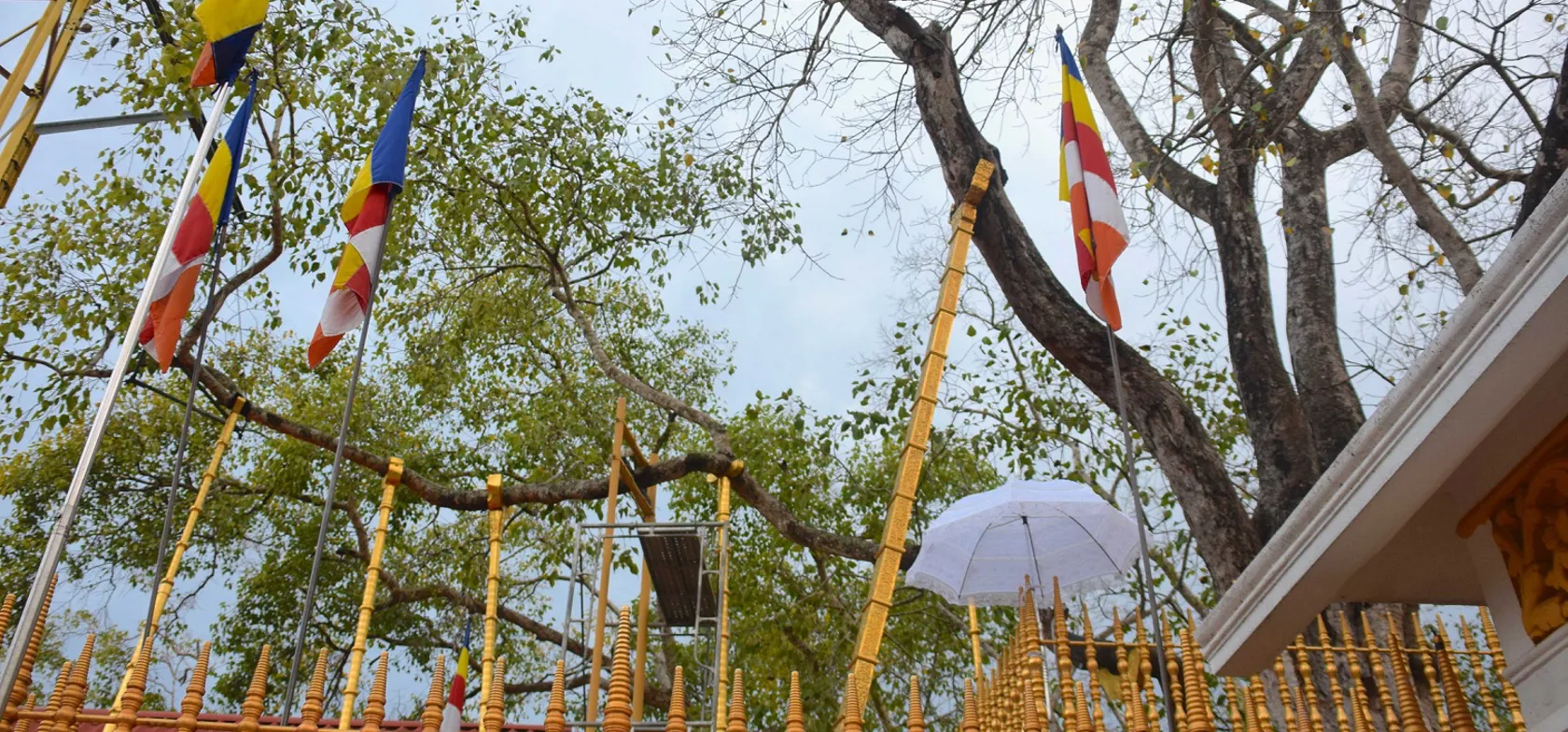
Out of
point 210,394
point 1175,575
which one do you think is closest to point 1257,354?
point 1175,575

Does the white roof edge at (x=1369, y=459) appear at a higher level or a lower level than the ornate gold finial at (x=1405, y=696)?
higher

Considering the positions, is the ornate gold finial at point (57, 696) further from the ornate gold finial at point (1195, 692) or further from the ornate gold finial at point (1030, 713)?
the ornate gold finial at point (1195, 692)

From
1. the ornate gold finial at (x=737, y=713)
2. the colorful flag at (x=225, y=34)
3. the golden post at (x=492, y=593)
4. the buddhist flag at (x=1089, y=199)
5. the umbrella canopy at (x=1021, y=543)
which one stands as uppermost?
the colorful flag at (x=225, y=34)

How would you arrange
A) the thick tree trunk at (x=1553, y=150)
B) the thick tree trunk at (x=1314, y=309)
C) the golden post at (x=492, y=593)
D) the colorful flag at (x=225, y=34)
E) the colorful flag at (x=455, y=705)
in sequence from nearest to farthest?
1. the golden post at (x=492, y=593)
2. the colorful flag at (x=455, y=705)
3. the thick tree trunk at (x=1553, y=150)
4. the colorful flag at (x=225, y=34)
5. the thick tree trunk at (x=1314, y=309)

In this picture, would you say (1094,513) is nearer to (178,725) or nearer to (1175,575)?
(1175,575)

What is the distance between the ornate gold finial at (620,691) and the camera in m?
3.20

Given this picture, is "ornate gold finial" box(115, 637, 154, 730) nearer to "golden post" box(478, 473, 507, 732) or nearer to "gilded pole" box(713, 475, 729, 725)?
"golden post" box(478, 473, 507, 732)

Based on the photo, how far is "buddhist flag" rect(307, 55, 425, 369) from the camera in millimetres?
5551

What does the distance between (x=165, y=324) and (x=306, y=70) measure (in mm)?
4622

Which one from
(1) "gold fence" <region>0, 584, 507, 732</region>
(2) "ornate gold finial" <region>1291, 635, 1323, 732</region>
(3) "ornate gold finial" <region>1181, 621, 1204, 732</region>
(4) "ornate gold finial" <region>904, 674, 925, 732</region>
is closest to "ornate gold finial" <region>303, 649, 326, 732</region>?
(1) "gold fence" <region>0, 584, 507, 732</region>

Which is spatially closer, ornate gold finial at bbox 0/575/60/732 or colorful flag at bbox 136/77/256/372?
ornate gold finial at bbox 0/575/60/732

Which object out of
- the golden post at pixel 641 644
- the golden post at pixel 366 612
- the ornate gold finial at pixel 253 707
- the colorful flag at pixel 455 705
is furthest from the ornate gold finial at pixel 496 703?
the golden post at pixel 641 644

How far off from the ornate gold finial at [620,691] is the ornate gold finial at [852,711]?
0.64 m

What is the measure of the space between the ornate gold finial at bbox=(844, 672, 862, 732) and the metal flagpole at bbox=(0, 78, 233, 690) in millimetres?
2683
